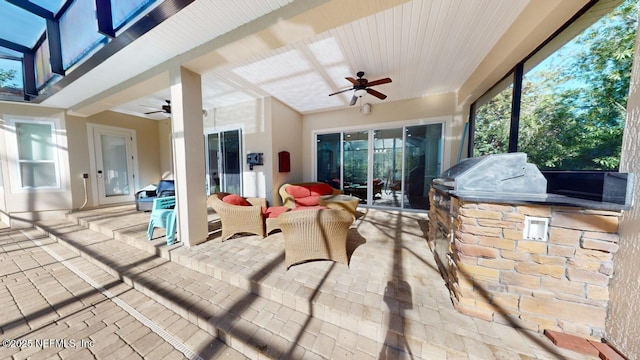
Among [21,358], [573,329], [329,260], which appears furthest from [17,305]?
[573,329]

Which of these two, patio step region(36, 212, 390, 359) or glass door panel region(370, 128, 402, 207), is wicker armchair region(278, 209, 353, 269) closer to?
patio step region(36, 212, 390, 359)

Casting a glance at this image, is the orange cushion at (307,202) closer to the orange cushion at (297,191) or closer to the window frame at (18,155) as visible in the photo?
the orange cushion at (297,191)

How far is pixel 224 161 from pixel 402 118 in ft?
15.4

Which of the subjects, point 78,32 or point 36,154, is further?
point 36,154

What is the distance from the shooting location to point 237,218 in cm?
284

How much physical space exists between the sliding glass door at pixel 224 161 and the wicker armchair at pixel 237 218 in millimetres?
2216

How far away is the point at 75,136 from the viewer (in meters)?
4.57

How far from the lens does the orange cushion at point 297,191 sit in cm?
431

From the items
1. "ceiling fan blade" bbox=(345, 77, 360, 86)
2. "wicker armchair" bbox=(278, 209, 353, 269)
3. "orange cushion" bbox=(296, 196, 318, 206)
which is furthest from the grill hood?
"orange cushion" bbox=(296, 196, 318, 206)

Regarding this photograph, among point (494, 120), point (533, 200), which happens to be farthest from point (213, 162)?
point (494, 120)

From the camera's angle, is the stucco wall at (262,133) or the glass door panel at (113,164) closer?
the stucco wall at (262,133)

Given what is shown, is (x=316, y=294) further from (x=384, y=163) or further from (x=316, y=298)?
(x=384, y=163)

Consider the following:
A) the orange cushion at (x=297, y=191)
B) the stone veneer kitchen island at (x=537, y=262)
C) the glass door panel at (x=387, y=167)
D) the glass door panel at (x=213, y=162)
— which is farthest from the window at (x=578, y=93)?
the glass door panel at (x=213, y=162)

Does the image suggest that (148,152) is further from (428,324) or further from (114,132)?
(428,324)
